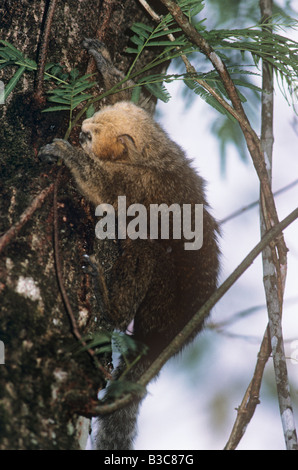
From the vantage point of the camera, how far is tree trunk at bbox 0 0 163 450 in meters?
2.06

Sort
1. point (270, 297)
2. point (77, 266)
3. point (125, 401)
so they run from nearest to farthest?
point (125, 401)
point (77, 266)
point (270, 297)

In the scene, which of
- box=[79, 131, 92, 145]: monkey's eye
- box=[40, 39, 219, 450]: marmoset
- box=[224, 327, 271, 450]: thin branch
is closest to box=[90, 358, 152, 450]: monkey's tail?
box=[40, 39, 219, 450]: marmoset

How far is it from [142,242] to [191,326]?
4.47 feet

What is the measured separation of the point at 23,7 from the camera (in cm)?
315

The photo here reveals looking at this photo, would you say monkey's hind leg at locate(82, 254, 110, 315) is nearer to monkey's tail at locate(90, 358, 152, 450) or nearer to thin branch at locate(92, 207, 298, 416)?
monkey's tail at locate(90, 358, 152, 450)

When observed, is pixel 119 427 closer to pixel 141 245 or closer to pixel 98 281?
pixel 98 281

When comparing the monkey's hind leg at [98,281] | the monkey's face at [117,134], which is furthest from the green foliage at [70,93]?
the monkey's hind leg at [98,281]

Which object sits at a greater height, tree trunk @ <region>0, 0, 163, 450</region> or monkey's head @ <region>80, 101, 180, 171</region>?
monkey's head @ <region>80, 101, 180, 171</region>

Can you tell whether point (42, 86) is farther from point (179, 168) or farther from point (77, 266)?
point (179, 168)

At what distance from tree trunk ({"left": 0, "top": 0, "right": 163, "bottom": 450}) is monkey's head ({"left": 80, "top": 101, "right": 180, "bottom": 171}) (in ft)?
1.85

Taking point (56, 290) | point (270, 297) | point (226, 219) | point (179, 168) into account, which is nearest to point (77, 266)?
point (56, 290)

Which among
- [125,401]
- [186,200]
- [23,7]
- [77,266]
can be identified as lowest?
[125,401]
